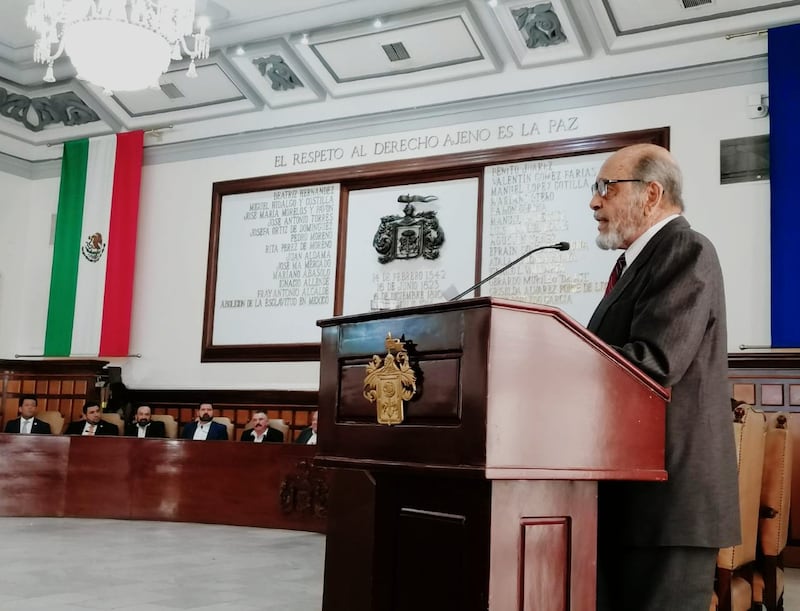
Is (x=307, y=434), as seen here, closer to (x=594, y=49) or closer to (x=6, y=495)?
(x=6, y=495)

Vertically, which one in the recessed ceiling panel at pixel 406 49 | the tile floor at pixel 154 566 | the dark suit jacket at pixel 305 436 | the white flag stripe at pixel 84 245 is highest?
the recessed ceiling panel at pixel 406 49

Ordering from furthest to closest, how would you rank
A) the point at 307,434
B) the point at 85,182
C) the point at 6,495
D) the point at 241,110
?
the point at 85,182, the point at 241,110, the point at 307,434, the point at 6,495

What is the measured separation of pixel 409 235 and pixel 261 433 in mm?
2588

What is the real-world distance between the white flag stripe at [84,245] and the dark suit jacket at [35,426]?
1149 millimetres

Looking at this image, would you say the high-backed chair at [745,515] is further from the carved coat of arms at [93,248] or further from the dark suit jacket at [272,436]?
the carved coat of arms at [93,248]

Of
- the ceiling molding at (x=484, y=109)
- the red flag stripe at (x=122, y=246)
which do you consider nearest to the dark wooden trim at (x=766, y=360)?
the ceiling molding at (x=484, y=109)

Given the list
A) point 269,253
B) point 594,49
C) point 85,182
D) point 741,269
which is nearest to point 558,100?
point 594,49

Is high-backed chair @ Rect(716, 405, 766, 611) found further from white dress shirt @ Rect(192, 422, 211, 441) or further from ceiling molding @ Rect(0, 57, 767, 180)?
white dress shirt @ Rect(192, 422, 211, 441)

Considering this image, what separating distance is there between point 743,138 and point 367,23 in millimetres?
3941

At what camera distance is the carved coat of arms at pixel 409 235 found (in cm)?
938

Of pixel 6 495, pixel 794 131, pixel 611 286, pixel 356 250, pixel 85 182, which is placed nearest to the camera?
pixel 611 286

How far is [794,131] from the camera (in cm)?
755

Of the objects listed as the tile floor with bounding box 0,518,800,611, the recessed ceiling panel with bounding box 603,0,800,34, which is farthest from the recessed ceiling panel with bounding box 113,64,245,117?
the tile floor with bounding box 0,518,800,611

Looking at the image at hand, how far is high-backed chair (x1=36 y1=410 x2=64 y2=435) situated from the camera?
1043 cm
